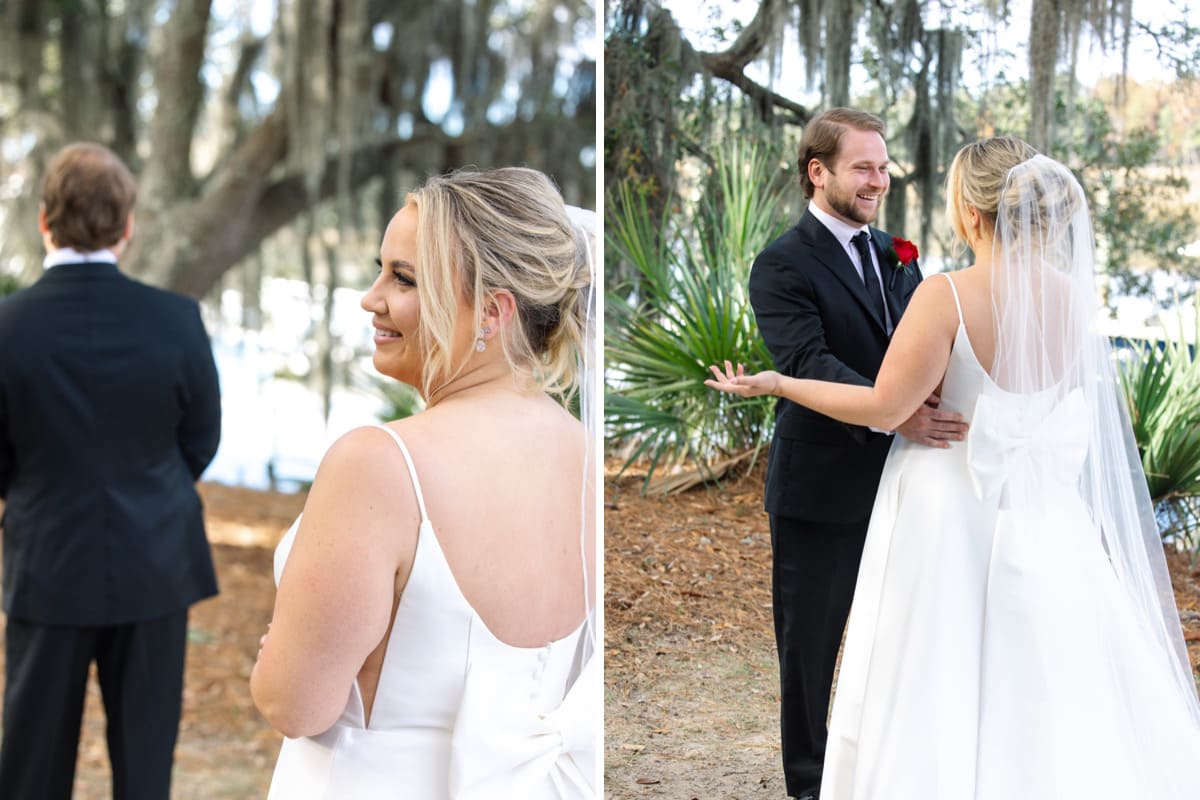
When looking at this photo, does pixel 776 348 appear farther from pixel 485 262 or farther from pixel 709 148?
pixel 485 262

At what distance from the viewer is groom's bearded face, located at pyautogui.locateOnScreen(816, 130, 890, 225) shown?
2.41 m

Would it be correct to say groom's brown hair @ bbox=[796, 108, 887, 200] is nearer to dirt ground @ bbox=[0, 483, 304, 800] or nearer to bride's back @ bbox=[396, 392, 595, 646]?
bride's back @ bbox=[396, 392, 595, 646]

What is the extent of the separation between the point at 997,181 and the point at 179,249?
4814 mm

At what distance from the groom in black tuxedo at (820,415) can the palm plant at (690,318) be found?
2.9 inches

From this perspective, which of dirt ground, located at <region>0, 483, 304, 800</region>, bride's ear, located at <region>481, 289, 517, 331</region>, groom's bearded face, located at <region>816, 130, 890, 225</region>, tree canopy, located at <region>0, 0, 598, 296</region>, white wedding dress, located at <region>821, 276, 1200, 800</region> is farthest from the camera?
tree canopy, located at <region>0, 0, 598, 296</region>

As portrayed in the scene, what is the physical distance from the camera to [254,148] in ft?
20.3

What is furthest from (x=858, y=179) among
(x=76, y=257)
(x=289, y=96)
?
(x=289, y=96)

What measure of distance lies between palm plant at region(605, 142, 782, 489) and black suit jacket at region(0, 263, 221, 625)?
94 centimetres

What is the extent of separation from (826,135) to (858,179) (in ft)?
Answer: 0.47

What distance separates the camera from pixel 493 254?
1381mm

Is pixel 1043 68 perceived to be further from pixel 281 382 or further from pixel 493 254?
pixel 281 382

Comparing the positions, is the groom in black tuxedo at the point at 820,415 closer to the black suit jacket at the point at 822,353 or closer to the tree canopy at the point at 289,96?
the black suit jacket at the point at 822,353

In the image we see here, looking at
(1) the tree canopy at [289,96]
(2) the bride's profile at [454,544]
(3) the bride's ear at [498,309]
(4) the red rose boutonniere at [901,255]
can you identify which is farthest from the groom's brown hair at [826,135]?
(1) the tree canopy at [289,96]

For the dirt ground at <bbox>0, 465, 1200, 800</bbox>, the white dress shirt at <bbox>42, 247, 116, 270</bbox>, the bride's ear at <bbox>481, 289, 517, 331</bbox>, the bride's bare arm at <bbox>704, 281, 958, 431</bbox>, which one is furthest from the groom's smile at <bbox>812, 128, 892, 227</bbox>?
the white dress shirt at <bbox>42, 247, 116, 270</bbox>
